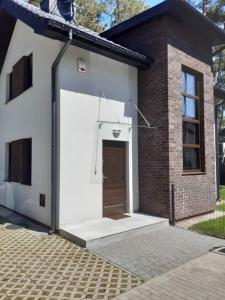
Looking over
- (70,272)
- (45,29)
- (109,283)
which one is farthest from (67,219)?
(45,29)

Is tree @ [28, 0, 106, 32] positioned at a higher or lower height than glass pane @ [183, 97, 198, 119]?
higher

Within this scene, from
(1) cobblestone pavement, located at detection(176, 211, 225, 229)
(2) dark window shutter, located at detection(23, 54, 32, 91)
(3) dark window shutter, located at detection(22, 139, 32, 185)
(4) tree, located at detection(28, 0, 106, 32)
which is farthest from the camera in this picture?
(4) tree, located at detection(28, 0, 106, 32)

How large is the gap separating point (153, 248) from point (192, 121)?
4.45m

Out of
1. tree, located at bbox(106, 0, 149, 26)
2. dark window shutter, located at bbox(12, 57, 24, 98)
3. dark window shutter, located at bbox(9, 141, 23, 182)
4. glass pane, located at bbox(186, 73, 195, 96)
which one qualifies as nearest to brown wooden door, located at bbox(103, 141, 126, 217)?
glass pane, located at bbox(186, 73, 195, 96)

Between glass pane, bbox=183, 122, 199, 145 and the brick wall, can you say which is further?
glass pane, bbox=183, 122, 199, 145

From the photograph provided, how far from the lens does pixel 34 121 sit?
8.17 m

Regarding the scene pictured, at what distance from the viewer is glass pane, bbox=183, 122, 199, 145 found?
8.46 metres

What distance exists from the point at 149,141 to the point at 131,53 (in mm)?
2425

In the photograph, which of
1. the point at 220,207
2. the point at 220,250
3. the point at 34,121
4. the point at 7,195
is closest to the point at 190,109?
the point at 220,207

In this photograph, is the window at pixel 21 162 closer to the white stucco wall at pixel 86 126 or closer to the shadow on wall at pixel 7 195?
the shadow on wall at pixel 7 195

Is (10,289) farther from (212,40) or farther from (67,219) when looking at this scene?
(212,40)

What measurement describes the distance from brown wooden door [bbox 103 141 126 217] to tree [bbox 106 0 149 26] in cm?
1433

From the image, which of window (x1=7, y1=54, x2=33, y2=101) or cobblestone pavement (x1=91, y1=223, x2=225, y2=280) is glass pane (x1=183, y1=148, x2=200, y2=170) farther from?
window (x1=7, y1=54, x2=33, y2=101)

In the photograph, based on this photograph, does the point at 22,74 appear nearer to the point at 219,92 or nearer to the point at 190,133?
the point at 190,133
